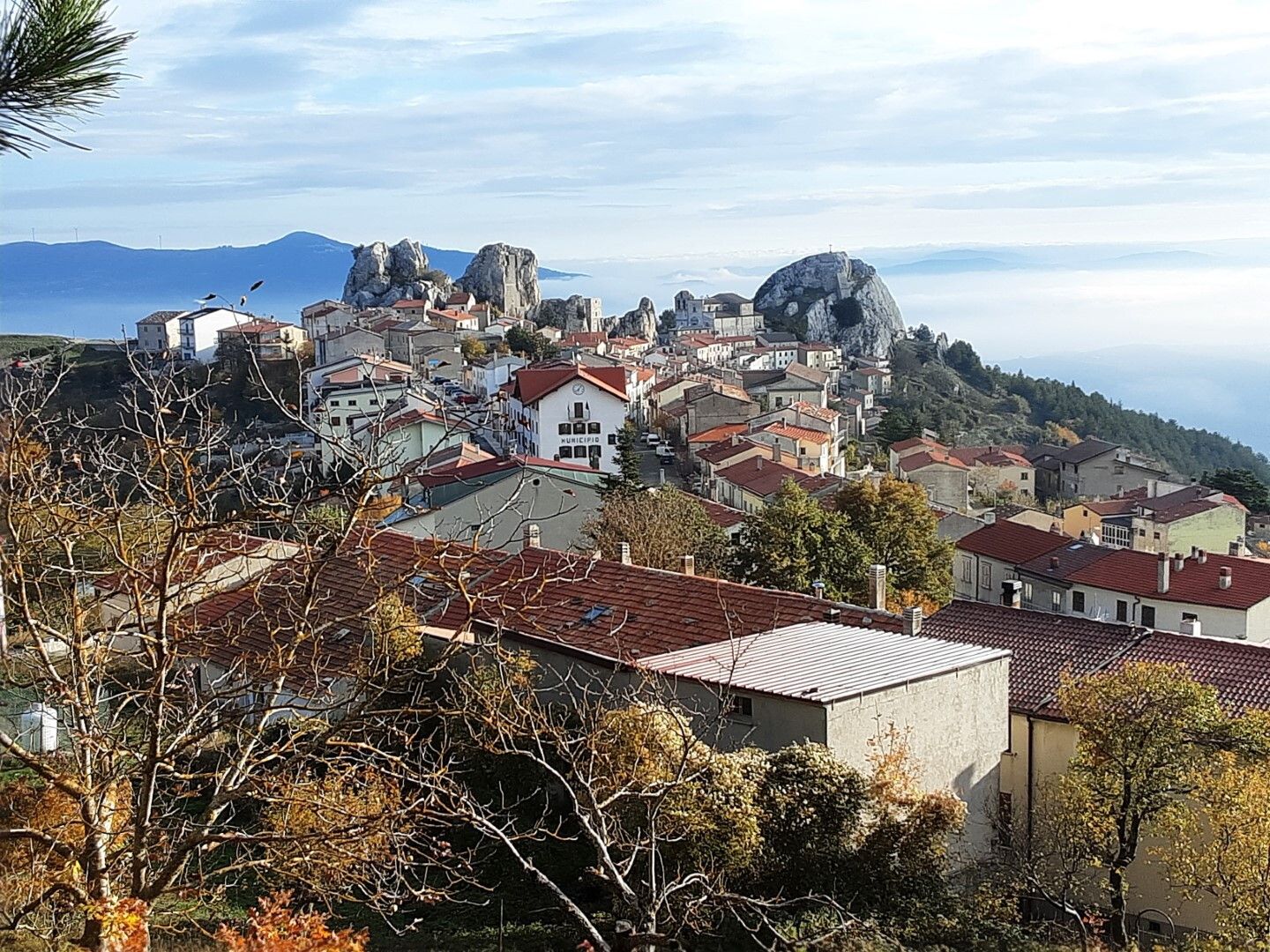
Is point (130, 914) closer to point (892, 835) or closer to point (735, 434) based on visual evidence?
point (892, 835)

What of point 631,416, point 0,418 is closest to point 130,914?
point 0,418

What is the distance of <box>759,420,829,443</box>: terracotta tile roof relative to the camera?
5209 cm

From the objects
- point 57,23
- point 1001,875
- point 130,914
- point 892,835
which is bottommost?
point 1001,875

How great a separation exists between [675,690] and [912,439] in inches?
1998

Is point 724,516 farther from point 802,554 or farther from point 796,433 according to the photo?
point 796,433

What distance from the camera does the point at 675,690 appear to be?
1222 centimetres

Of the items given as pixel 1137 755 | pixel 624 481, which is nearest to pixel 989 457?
pixel 624 481

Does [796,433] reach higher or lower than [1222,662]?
lower

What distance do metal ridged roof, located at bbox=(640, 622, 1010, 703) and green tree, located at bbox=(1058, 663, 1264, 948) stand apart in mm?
1375

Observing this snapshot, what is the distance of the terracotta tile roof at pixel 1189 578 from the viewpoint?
27.9 m

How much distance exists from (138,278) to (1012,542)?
6579 centimetres

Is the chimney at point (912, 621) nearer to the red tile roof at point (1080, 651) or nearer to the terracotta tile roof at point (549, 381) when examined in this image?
the red tile roof at point (1080, 651)

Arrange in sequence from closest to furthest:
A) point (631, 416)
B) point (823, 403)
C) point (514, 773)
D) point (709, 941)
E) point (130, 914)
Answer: point (130, 914), point (709, 941), point (514, 773), point (631, 416), point (823, 403)

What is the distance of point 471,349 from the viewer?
74.9m
